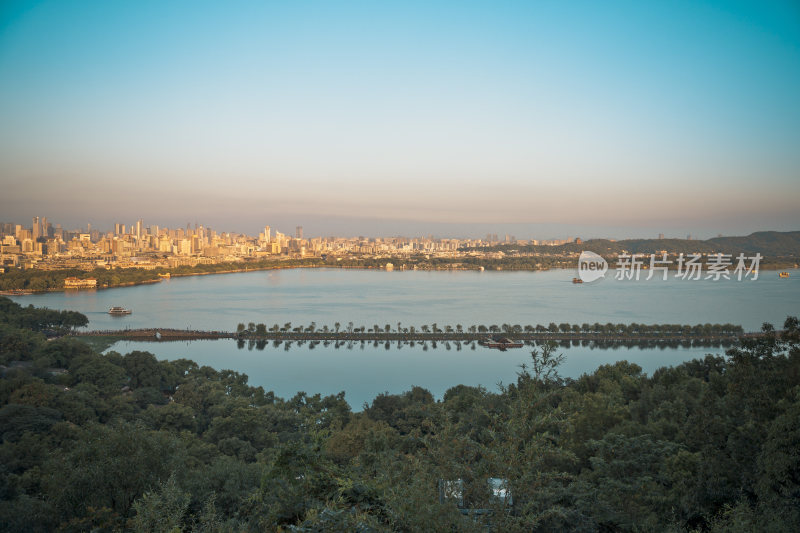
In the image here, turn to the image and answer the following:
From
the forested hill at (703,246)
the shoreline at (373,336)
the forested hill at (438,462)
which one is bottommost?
the shoreline at (373,336)

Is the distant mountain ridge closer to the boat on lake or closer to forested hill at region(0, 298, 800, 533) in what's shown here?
the boat on lake

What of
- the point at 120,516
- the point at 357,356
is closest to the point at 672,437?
the point at 120,516

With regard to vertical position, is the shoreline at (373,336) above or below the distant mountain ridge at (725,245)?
below

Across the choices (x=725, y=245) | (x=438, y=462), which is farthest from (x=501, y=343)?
(x=725, y=245)

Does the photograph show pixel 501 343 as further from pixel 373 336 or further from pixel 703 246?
pixel 703 246

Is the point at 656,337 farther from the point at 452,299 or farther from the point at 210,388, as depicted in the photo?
the point at 210,388

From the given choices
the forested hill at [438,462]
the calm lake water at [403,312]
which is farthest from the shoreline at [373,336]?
the forested hill at [438,462]

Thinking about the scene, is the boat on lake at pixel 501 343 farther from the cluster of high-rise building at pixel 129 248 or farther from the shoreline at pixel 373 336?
the cluster of high-rise building at pixel 129 248
